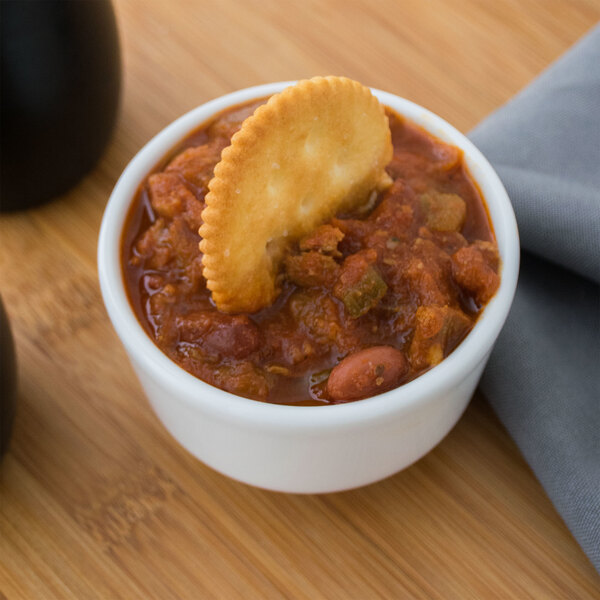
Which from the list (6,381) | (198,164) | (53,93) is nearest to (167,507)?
(6,381)

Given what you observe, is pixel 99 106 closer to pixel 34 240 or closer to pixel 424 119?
pixel 34 240

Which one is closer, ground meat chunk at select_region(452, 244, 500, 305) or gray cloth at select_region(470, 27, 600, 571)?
ground meat chunk at select_region(452, 244, 500, 305)

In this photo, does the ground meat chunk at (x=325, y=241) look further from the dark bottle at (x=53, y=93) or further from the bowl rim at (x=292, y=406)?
the dark bottle at (x=53, y=93)

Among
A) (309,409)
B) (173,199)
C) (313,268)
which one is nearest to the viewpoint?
(309,409)

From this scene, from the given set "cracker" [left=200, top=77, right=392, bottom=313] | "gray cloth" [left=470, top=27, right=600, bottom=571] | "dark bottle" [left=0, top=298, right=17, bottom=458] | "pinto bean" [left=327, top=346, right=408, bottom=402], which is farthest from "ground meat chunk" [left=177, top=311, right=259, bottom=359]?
"gray cloth" [left=470, top=27, right=600, bottom=571]

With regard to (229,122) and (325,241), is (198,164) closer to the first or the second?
(229,122)

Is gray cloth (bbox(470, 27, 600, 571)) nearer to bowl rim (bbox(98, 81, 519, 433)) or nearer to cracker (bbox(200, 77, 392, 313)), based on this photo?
bowl rim (bbox(98, 81, 519, 433))

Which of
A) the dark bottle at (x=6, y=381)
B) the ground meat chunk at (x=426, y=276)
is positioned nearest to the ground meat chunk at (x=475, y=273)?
the ground meat chunk at (x=426, y=276)
